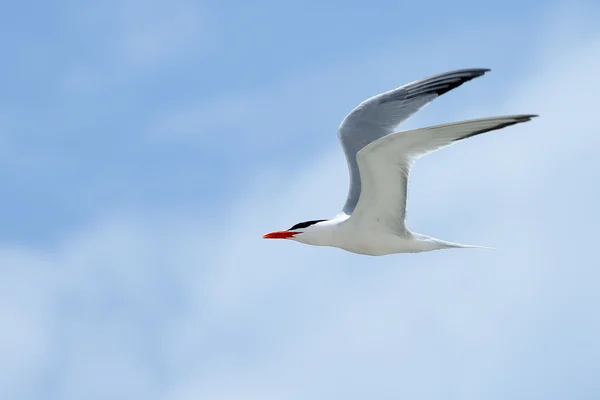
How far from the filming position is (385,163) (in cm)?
984

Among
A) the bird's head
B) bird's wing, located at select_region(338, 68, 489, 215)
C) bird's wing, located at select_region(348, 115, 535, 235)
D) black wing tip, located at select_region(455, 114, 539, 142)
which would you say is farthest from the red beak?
black wing tip, located at select_region(455, 114, 539, 142)

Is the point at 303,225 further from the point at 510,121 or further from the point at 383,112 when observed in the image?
the point at 510,121

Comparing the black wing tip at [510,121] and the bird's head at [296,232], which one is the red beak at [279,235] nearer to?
the bird's head at [296,232]

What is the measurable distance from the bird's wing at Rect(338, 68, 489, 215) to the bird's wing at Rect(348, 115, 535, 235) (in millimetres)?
1662

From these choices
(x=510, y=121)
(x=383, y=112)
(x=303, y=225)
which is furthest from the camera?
(x=383, y=112)

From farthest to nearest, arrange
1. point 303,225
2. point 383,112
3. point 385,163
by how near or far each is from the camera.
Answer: point 383,112, point 303,225, point 385,163

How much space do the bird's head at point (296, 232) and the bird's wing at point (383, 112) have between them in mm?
1089

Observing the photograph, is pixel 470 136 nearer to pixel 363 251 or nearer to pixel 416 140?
pixel 416 140

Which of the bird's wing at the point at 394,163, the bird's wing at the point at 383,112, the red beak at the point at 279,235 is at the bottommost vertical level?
the red beak at the point at 279,235

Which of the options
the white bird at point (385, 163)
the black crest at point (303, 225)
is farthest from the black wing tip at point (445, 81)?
the black crest at point (303, 225)

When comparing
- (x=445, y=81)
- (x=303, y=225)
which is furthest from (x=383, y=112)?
(x=303, y=225)

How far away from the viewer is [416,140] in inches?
370

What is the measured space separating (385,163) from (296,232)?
1978mm

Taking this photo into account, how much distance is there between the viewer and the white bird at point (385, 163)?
9359 mm
